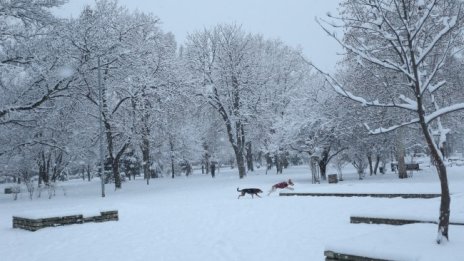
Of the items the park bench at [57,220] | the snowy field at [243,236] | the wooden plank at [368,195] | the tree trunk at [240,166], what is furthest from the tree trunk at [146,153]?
the snowy field at [243,236]

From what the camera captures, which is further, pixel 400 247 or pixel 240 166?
pixel 240 166

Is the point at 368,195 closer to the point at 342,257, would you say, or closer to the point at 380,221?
the point at 380,221

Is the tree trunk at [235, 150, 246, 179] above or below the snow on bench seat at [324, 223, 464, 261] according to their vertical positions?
above

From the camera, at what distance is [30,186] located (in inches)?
1182

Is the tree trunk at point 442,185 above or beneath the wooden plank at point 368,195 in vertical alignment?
above

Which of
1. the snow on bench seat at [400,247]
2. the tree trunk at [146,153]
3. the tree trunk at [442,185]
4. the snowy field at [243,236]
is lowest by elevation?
the snowy field at [243,236]

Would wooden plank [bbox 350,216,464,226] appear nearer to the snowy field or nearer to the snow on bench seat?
the snowy field

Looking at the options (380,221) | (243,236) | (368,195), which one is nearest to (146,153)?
(368,195)

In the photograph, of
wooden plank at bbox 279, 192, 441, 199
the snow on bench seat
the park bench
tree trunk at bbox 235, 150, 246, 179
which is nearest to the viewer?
the snow on bench seat

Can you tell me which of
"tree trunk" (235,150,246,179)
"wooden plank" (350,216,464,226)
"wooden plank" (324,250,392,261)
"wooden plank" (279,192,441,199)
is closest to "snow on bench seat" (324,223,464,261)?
"wooden plank" (324,250,392,261)

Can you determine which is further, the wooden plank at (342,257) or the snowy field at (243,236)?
the snowy field at (243,236)

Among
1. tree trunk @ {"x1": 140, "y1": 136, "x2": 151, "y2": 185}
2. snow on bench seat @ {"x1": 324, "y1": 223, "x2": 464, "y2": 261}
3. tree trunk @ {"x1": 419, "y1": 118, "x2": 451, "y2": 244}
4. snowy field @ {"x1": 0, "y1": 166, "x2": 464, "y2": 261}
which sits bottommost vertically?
snowy field @ {"x1": 0, "y1": 166, "x2": 464, "y2": 261}

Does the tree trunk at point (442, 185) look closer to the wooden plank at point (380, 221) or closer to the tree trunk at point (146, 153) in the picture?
the wooden plank at point (380, 221)

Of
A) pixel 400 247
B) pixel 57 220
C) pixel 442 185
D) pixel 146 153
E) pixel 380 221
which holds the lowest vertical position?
Answer: pixel 380 221
